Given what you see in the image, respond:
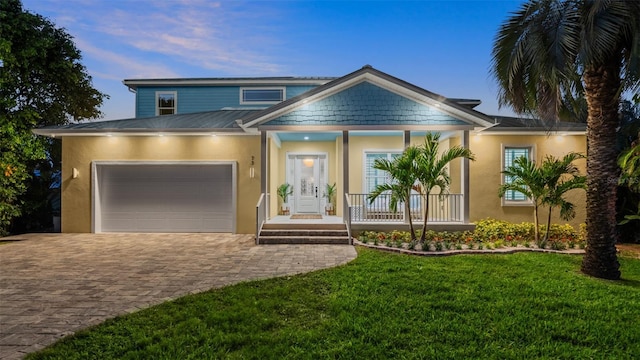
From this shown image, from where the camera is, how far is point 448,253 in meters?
7.78

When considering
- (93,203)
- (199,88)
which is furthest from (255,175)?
(199,88)

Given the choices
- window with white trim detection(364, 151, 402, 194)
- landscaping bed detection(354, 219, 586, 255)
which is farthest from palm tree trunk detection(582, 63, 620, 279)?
window with white trim detection(364, 151, 402, 194)

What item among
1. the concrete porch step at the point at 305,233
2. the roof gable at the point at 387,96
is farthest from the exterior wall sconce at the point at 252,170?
the concrete porch step at the point at 305,233

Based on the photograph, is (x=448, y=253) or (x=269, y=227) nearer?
(x=448, y=253)

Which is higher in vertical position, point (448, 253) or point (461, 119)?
point (461, 119)

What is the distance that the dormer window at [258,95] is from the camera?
53.7ft

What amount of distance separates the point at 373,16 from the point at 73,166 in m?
18.7

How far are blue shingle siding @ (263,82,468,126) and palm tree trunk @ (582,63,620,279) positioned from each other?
403 cm

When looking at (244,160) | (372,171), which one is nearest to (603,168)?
(372,171)

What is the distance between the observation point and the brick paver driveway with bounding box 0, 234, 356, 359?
13.3 ft

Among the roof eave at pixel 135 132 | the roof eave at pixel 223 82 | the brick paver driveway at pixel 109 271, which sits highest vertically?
the roof eave at pixel 223 82

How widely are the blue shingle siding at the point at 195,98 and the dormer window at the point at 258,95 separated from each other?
0.81ft

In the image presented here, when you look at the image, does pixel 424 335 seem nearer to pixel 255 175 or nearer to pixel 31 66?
pixel 255 175

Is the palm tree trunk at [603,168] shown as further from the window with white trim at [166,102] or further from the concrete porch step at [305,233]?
the window with white trim at [166,102]
